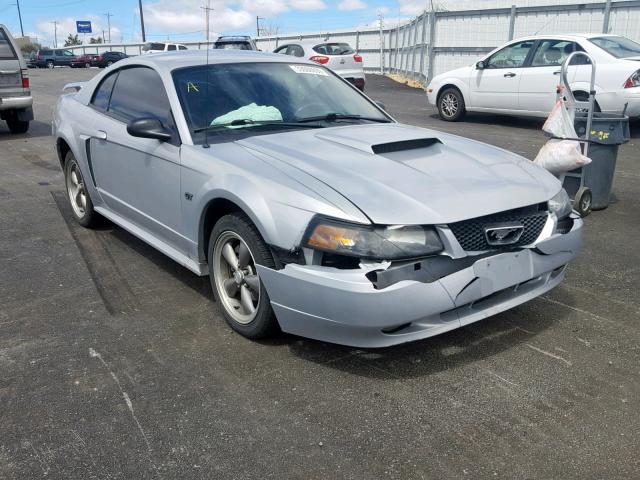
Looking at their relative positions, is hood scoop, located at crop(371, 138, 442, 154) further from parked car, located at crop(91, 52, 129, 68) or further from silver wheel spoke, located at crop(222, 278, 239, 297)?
parked car, located at crop(91, 52, 129, 68)

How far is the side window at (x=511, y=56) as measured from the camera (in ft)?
38.2

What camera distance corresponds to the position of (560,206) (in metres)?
3.52

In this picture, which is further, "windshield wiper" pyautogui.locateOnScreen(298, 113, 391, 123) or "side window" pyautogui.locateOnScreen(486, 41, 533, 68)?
"side window" pyautogui.locateOnScreen(486, 41, 533, 68)

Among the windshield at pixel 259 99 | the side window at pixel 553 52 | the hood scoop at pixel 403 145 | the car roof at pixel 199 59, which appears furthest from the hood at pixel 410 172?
the side window at pixel 553 52

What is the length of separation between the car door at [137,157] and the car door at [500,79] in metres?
8.64

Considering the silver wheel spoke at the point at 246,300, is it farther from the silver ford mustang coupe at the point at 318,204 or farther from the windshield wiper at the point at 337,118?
the windshield wiper at the point at 337,118

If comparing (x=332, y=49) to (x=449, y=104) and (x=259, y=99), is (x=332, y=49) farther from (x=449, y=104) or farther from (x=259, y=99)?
(x=259, y=99)

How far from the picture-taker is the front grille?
9.92 feet

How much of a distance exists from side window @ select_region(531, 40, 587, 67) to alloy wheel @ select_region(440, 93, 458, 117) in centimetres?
195

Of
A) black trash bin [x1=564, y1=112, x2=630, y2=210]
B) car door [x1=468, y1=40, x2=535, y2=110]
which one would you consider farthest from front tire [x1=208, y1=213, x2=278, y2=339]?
car door [x1=468, y1=40, x2=535, y2=110]

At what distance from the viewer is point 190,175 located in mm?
3729

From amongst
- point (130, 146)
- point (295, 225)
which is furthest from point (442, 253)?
point (130, 146)

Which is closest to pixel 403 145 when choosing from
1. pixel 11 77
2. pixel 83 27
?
pixel 11 77

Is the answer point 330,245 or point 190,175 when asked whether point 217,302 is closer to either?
point 190,175
